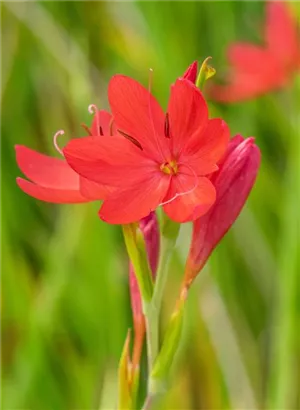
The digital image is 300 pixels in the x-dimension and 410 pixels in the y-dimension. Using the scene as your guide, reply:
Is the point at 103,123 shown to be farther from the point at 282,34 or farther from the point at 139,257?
the point at 282,34

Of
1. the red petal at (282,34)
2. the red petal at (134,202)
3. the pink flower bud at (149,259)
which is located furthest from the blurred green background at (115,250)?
the red petal at (134,202)

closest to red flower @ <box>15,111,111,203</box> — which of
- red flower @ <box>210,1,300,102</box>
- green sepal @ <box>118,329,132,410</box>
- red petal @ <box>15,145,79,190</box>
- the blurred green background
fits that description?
red petal @ <box>15,145,79,190</box>

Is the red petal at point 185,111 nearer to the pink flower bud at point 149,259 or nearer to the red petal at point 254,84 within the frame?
the pink flower bud at point 149,259

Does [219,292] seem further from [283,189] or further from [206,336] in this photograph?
[283,189]

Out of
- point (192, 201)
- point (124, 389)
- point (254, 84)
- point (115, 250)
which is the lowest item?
point (124, 389)

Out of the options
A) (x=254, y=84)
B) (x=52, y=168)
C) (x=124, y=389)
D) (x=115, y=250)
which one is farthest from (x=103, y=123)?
(x=254, y=84)

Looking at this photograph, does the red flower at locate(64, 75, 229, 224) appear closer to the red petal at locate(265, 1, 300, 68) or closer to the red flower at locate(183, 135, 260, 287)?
the red flower at locate(183, 135, 260, 287)

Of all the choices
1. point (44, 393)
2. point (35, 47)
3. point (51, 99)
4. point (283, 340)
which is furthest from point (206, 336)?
point (35, 47)
